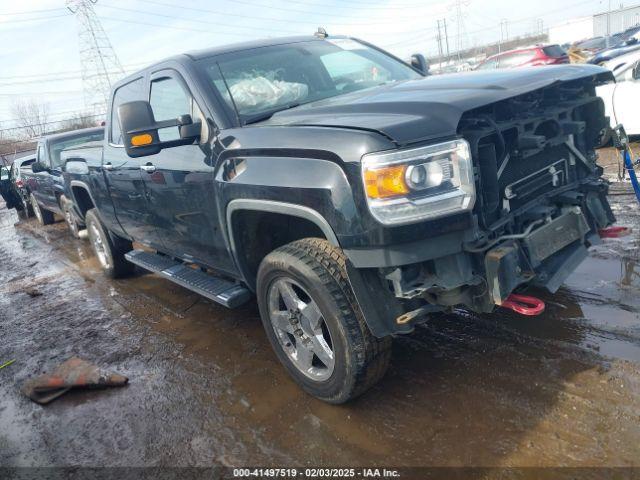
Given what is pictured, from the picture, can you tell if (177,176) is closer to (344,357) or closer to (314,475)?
(344,357)

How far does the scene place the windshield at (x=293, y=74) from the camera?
3400mm

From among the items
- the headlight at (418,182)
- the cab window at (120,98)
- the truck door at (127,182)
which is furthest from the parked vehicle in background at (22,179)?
the headlight at (418,182)

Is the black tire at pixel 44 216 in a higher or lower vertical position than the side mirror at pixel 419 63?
lower

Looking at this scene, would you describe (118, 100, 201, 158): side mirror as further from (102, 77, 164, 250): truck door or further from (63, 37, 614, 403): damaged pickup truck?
(102, 77, 164, 250): truck door

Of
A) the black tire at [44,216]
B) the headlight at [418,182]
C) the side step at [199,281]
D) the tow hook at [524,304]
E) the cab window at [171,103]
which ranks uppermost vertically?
the cab window at [171,103]

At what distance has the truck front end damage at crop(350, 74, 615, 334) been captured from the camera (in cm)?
235

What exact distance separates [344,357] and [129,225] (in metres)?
3.18

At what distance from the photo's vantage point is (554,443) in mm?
2387

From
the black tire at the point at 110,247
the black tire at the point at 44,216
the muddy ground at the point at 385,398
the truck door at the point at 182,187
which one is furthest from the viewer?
the black tire at the point at 44,216

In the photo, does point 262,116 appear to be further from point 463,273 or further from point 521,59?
point 521,59

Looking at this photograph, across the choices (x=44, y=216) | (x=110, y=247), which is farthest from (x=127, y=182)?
(x=44, y=216)

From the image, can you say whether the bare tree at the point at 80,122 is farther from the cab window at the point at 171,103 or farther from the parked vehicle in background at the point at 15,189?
the cab window at the point at 171,103

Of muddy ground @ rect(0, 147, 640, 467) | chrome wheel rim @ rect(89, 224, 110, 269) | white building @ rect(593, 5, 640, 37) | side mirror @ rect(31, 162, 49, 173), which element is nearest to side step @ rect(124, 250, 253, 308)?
muddy ground @ rect(0, 147, 640, 467)

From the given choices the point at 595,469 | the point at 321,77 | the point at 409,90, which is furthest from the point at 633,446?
the point at 321,77
